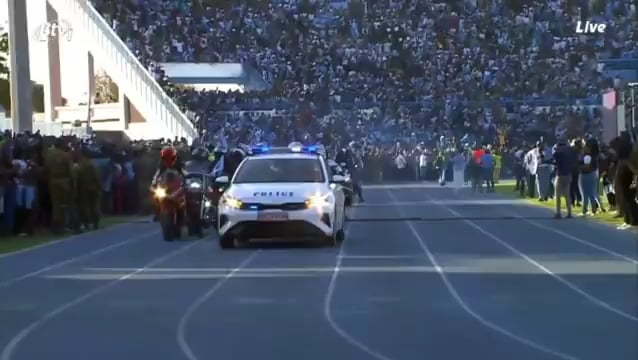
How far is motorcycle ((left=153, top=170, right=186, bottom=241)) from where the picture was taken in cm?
2517

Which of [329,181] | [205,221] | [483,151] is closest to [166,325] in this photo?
[329,181]

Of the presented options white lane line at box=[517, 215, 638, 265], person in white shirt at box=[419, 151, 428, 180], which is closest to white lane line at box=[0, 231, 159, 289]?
white lane line at box=[517, 215, 638, 265]

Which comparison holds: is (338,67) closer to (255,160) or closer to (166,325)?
(255,160)

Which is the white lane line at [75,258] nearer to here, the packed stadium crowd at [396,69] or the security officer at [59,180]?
the security officer at [59,180]

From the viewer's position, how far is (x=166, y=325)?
1302 cm

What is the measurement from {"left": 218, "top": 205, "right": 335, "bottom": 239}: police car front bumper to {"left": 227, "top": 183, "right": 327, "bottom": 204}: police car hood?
0.19m

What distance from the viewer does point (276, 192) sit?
73.4ft

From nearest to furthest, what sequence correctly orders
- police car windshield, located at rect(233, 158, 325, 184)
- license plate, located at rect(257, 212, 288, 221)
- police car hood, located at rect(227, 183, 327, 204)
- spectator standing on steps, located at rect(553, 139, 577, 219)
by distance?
license plate, located at rect(257, 212, 288, 221) → police car hood, located at rect(227, 183, 327, 204) → police car windshield, located at rect(233, 158, 325, 184) → spectator standing on steps, located at rect(553, 139, 577, 219)

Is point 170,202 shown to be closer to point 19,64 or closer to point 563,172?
point 563,172

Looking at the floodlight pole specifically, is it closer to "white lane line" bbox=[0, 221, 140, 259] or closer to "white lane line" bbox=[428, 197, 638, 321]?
"white lane line" bbox=[0, 221, 140, 259]

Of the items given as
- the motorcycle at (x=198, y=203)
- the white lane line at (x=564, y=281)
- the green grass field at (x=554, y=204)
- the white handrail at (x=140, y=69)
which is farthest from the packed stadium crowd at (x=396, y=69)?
the white lane line at (x=564, y=281)

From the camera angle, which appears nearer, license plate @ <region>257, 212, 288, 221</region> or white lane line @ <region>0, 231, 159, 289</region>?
white lane line @ <region>0, 231, 159, 289</region>

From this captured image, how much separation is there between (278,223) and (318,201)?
714 millimetres

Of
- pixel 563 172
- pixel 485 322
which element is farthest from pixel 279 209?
pixel 563 172
